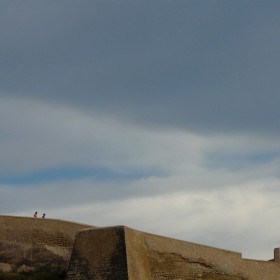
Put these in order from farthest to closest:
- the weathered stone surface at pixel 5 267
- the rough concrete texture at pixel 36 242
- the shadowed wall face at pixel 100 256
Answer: the weathered stone surface at pixel 5 267
the rough concrete texture at pixel 36 242
the shadowed wall face at pixel 100 256

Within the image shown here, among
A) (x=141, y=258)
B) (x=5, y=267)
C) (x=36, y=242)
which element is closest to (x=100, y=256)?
(x=141, y=258)

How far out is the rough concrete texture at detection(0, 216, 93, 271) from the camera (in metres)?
19.4

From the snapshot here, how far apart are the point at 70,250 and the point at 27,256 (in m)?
1.05

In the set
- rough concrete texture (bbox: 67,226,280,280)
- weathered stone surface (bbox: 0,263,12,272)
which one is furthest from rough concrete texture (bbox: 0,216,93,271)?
rough concrete texture (bbox: 67,226,280,280)

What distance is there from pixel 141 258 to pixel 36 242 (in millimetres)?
2727

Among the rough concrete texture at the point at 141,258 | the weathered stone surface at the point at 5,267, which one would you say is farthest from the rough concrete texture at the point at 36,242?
the rough concrete texture at the point at 141,258

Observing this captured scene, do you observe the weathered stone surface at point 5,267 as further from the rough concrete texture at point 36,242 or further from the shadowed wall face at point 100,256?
the shadowed wall face at point 100,256

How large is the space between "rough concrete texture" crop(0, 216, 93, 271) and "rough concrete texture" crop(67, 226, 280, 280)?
41.3 inches

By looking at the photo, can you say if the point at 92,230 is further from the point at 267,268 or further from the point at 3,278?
the point at 267,268

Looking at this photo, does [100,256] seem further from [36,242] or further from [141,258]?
[36,242]

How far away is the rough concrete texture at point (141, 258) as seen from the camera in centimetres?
1770

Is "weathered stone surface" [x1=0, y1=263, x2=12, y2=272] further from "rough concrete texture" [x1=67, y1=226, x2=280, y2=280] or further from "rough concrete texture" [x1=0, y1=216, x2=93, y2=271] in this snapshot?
"rough concrete texture" [x1=67, y1=226, x2=280, y2=280]

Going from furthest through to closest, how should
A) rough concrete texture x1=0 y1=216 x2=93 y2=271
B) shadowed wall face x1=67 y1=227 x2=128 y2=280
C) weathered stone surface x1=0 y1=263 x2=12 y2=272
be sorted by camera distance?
weathered stone surface x1=0 y1=263 x2=12 y2=272 → rough concrete texture x1=0 y1=216 x2=93 y2=271 → shadowed wall face x1=67 y1=227 x2=128 y2=280

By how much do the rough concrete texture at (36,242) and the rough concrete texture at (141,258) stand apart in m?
1.05
